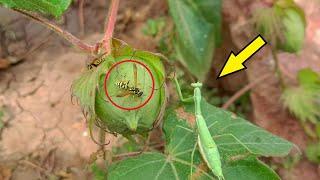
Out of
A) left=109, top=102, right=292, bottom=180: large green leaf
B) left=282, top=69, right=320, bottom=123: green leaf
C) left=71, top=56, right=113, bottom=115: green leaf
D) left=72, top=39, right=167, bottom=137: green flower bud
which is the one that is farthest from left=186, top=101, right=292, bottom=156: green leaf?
left=282, top=69, right=320, bottom=123: green leaf

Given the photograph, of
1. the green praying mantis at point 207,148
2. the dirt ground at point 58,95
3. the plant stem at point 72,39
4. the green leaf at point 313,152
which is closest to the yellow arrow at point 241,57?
the dirt ground at point 58,95

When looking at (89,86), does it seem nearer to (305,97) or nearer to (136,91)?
(136,91)

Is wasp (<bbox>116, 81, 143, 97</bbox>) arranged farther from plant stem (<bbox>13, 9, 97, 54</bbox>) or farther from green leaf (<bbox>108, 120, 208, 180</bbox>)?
green leaf (<bbox>108, 120, 208, 180</bbox>)

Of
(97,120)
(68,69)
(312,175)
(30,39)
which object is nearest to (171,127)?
(97,120)

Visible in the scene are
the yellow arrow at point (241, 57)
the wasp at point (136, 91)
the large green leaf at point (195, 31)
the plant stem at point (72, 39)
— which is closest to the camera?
the wasp at point (136, 91)

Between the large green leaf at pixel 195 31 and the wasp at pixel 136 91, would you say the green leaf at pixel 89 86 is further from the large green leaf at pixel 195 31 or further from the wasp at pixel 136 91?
the large green leaf at pixel 195 31
